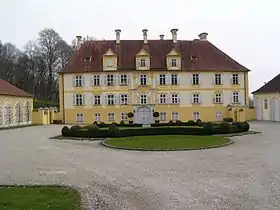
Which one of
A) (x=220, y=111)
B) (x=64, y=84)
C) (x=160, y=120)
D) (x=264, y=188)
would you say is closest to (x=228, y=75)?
(x=220, y=111)

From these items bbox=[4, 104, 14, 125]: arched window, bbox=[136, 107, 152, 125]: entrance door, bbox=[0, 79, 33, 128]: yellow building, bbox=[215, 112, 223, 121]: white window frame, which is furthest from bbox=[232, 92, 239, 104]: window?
bbox=[4, 104, 14, 125]: arched window

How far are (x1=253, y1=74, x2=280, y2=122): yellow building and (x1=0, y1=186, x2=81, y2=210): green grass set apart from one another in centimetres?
3869

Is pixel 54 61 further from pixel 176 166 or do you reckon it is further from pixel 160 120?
pixel 176 166

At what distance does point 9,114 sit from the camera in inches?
1673

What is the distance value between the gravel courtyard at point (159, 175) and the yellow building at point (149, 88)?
25.8m

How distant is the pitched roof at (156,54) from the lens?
4603 cm

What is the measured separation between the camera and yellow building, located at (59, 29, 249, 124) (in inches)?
1793

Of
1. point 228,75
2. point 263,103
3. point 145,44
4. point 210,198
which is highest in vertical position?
point 145,44

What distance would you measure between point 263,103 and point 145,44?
52.4 feet

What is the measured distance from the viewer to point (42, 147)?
21.5 metres

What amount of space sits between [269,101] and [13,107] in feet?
96.7

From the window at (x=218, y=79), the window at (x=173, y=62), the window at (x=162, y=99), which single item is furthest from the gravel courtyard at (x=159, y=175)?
the window at (x=173, y=62)

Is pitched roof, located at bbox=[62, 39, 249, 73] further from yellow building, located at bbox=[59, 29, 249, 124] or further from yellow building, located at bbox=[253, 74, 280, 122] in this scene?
yellow building, located at bbox=[253, 74, 280, 122]

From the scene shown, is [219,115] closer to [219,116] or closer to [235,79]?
[219,116]
